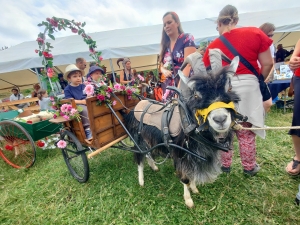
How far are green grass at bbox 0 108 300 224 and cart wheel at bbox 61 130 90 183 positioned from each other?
150 mm

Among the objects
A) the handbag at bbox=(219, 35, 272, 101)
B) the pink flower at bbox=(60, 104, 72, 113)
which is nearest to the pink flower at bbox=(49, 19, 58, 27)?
the pink flower at bbox=(60, 104, 72, 113)

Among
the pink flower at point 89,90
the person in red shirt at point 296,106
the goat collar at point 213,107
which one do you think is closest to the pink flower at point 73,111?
the pink flower at point 89,90

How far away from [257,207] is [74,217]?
8.24 ft

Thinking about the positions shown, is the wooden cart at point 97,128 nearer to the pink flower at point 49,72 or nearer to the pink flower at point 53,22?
the pink flower at point 49,72

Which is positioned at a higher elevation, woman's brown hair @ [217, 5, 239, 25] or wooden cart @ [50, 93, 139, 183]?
woman's brown hair @ [217, 5, 239, 25]

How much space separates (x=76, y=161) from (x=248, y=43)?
11.8 feet

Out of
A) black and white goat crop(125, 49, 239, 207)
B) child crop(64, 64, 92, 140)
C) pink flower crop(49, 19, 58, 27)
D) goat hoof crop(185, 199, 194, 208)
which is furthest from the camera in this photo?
child crop(64, 64, 92, 140)

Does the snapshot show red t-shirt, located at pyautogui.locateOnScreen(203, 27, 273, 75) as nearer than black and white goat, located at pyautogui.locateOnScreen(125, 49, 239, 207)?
No

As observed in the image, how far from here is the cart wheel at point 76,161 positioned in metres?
2.94

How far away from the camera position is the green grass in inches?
90.7

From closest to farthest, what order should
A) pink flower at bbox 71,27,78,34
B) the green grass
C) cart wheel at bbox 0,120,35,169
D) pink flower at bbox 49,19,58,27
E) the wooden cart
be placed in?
1. the green grass
2. the wooden cart
3. pink flower at bbox 49,19,58,27
4. pink flower at bbox 71,27,78,34
5. cart wheel at bbox 0,120,35,169

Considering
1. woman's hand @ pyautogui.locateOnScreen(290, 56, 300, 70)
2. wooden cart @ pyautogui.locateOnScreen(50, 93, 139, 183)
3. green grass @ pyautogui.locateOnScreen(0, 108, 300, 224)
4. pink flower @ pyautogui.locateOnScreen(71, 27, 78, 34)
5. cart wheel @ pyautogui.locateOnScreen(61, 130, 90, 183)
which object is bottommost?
green grass @ pyautogui.locateOnScreen(0, 108, 300, 224)

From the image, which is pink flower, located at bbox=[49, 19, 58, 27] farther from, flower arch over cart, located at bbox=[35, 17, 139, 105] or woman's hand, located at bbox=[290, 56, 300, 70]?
woman's hand, located at bbox=[290, 56, 300, 70]

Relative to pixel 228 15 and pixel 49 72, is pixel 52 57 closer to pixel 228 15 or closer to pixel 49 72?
pixel 49 72
